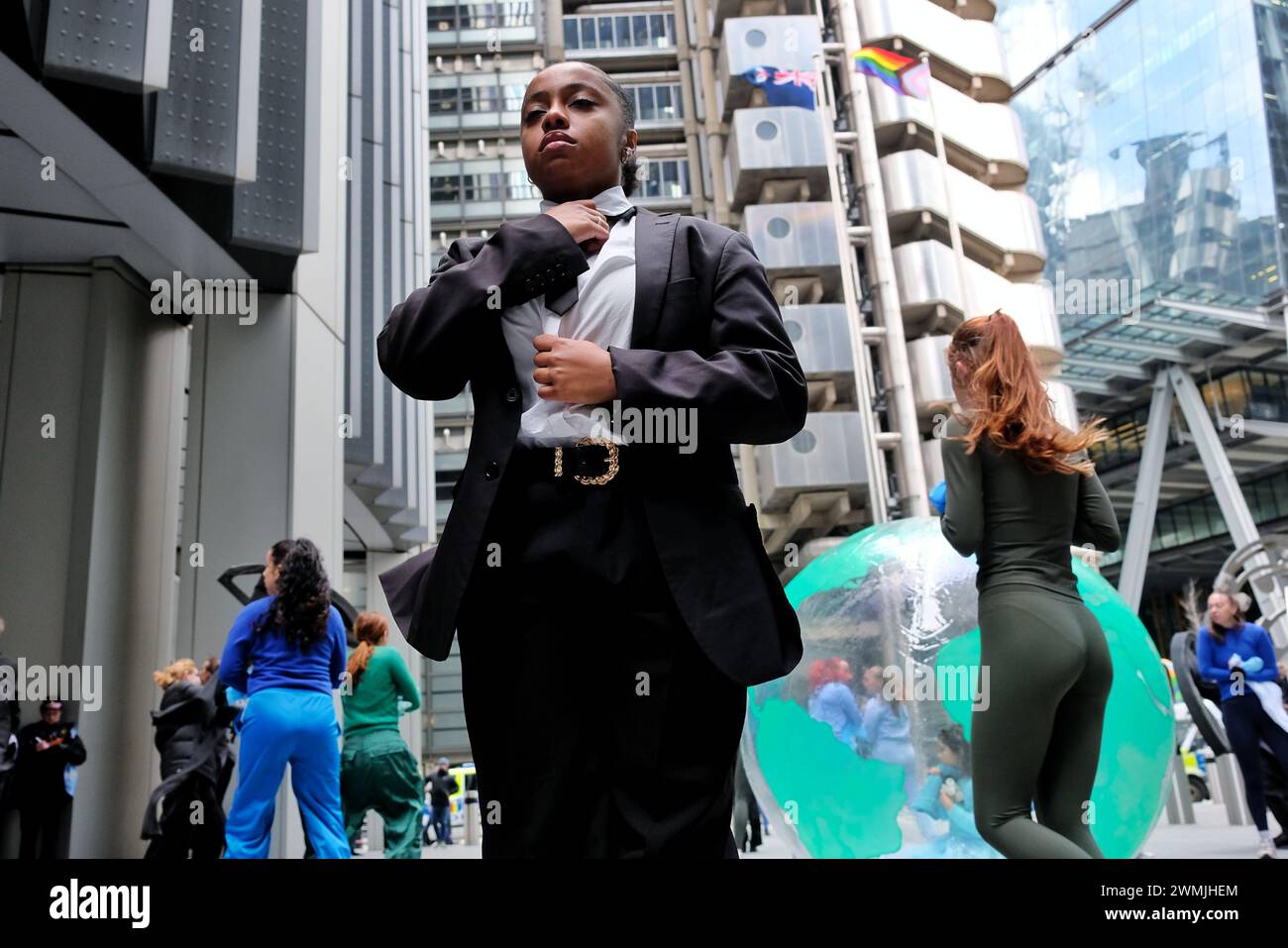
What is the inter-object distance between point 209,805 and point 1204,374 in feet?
124

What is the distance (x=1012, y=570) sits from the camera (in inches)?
141

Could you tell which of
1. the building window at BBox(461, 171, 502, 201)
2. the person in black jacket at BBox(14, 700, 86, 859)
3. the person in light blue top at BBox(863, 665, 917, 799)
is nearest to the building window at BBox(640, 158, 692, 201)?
the building window at BBox(461, 171, 502, 201)

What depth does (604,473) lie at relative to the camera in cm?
195

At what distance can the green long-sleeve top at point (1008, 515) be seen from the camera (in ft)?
11.8

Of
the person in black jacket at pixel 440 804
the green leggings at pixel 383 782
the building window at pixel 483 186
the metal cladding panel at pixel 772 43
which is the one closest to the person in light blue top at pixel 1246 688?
the green leggings at pixel 383 782

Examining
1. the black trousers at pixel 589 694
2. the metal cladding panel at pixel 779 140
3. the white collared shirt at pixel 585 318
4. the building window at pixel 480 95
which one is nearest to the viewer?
the black trousers at pixel 589 694

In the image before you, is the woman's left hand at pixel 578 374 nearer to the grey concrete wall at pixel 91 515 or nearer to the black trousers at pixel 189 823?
the black trousers at pixel 189 823

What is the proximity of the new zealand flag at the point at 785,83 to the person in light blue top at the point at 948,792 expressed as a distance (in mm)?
36304

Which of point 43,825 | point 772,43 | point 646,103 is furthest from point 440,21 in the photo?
point 43,825

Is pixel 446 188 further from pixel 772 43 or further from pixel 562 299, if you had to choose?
pixel 562 299

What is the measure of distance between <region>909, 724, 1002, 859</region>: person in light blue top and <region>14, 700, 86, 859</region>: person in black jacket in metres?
5.90

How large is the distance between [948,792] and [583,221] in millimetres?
4117

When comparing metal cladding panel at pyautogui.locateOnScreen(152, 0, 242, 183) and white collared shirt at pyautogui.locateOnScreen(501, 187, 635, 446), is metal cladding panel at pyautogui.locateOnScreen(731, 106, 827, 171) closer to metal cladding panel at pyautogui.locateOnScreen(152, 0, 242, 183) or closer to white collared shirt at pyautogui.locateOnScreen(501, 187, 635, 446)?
metal cladding panel at pyautogui.locateOnScreen(152, 0, 242, 183)

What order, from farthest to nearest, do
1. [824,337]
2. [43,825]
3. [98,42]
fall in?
[824,337], [43,825], [98,42]
